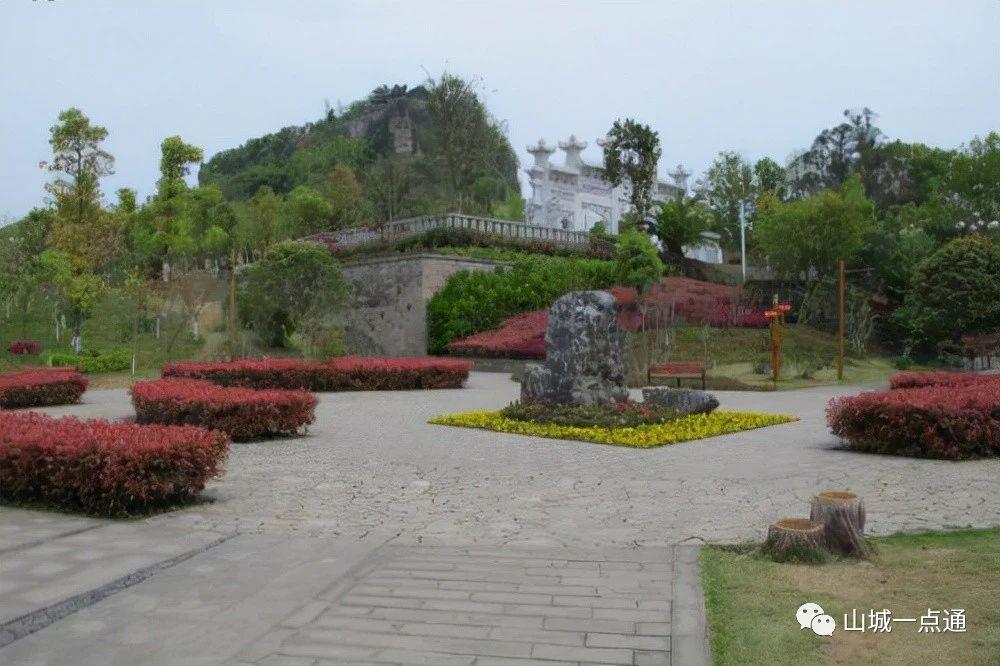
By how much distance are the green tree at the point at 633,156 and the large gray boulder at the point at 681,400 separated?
24752 mm

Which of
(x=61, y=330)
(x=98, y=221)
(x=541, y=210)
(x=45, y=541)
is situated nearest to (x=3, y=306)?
(x=61, y=330)

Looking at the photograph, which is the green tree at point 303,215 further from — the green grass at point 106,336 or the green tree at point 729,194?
the green tree at point 729,194

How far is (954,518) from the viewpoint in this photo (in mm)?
5637

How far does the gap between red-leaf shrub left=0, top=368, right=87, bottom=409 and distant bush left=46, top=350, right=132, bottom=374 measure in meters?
5.94

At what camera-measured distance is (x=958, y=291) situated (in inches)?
902

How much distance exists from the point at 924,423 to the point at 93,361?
18.6 metres

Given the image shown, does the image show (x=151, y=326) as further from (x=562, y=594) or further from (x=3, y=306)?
(x=562, y=594)

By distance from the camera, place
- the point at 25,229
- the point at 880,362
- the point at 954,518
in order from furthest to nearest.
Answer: the point at 25,229
the point at 880,362
the point at 954,518

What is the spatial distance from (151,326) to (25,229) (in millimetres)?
9635

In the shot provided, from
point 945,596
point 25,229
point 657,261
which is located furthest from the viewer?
point 25,229

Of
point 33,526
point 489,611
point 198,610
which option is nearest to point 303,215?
point 33,526

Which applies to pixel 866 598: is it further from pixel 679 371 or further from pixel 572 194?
pixel 572 194

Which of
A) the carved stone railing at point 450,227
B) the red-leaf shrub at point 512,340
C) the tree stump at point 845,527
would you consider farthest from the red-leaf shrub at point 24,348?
the tree stump at point 845,527

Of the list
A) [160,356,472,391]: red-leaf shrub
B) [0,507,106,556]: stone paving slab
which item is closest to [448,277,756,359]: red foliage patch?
[160,356,472,391]: red-leaf shrub
